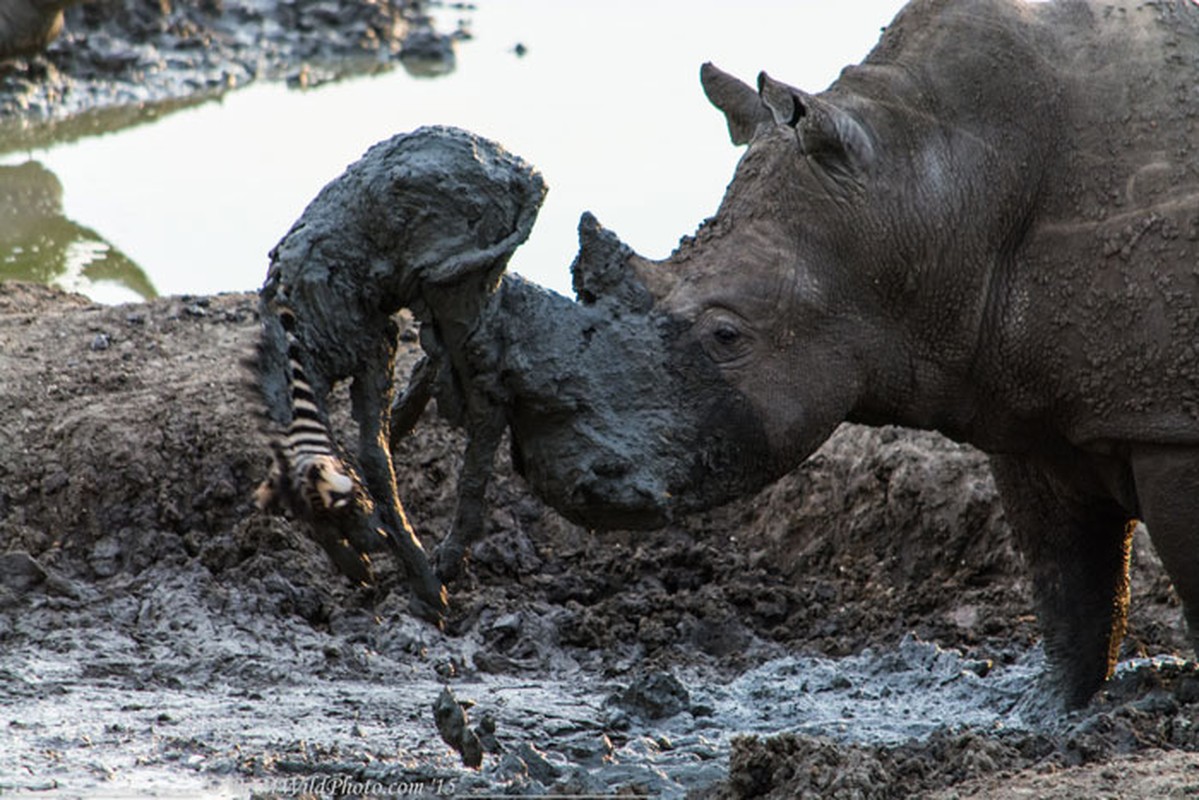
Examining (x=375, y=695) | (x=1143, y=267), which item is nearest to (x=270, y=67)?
(x=375, y=695)

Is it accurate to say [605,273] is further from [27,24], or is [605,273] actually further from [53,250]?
[27,24]

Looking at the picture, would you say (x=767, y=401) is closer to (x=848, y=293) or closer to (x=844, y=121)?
(x=848, y=293)

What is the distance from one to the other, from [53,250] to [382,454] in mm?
7796

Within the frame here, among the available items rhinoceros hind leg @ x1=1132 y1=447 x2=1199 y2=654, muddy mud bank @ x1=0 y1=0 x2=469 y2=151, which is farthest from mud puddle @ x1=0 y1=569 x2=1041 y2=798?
muddy mud bank @ x1=0 y1=0 x2=469 y2=151

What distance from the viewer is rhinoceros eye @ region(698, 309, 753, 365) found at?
554 cm

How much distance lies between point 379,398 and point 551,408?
449 millimetres

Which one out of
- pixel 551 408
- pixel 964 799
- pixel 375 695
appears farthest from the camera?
pixel 375 695

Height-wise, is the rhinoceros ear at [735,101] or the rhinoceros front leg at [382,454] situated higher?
the rhinoceros ear at [735,101]

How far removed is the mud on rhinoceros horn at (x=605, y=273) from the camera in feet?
18.3

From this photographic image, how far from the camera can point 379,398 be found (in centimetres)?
525

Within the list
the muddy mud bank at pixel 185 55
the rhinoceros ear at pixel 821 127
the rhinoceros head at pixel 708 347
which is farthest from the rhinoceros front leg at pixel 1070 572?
the muddy mud bank at pixel 185 55

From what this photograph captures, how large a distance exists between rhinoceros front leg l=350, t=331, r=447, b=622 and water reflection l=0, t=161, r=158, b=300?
631cm

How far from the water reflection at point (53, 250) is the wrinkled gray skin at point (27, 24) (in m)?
0.97

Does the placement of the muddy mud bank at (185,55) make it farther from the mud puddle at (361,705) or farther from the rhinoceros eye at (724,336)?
the rhinoceros eye at (724,336)
